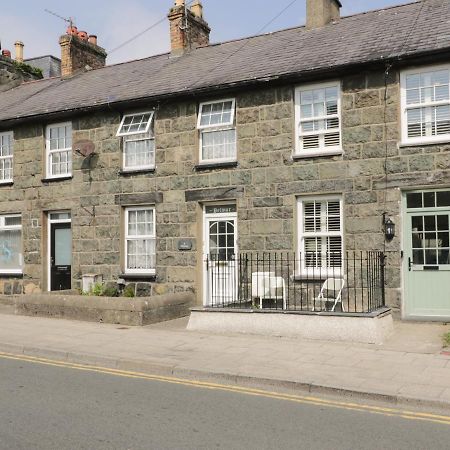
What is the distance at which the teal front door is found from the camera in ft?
36.7

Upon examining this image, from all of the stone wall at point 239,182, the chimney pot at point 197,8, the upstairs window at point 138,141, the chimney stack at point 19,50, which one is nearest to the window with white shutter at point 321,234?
the stone wall at point 239,182

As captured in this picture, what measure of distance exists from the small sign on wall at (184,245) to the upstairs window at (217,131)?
200cm

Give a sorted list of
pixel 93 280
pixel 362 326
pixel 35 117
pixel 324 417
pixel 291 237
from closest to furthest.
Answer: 1. pixel 324 417
2. pixel 362 326
3. pixel 291 237
4. pixel 93 280
5. pixel 35 117

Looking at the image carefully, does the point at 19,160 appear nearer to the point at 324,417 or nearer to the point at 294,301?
the point at 294,301

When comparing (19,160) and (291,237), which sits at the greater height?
(19,160)

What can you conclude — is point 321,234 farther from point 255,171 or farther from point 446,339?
point 446,339

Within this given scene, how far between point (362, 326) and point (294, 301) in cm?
293

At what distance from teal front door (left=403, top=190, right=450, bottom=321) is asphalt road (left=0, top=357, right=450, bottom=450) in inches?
232

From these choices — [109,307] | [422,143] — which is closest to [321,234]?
[422,143]

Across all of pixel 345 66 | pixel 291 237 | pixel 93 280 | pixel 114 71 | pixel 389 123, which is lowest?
pixel 93 280

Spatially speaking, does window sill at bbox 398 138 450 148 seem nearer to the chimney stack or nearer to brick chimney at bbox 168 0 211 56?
brick chimney at bbox 168 0 211 56

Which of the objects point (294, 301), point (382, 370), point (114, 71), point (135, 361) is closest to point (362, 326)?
point (382, 370)

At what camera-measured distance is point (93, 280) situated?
15000 millimetres

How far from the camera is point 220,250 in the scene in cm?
1380
